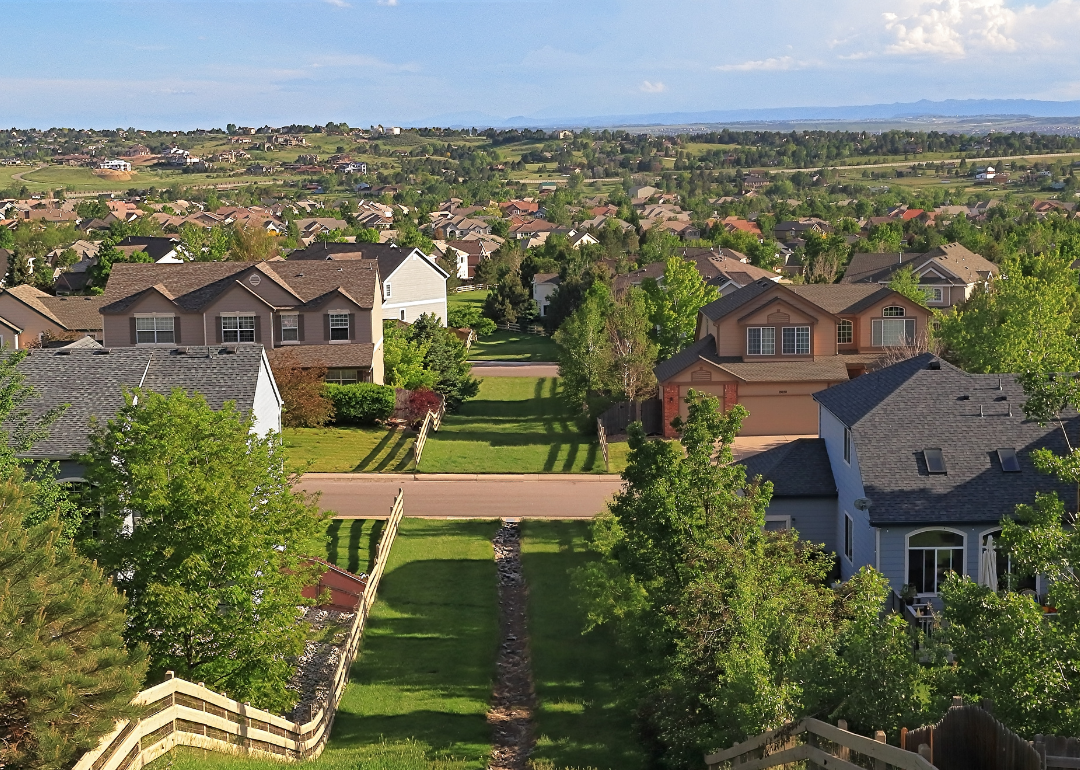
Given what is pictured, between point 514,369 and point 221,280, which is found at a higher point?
point 221,280

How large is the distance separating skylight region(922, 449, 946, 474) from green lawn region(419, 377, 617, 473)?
18860 millimetres

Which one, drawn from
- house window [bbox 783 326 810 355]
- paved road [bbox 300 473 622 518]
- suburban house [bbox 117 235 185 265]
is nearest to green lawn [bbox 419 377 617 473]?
paved road [bbox 300 473 622 518]

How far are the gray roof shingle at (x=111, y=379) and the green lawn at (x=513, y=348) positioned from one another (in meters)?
48.8

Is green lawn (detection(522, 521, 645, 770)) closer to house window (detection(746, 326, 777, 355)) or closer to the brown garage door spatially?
the brown garage door

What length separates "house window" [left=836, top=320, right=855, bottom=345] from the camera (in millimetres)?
57125

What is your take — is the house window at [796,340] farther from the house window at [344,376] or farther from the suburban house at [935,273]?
the suburban house at [935,273]

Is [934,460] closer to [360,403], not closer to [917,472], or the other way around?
[917,472]

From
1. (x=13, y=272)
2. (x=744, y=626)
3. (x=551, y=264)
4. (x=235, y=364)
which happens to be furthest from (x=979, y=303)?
(x=13, y=272)

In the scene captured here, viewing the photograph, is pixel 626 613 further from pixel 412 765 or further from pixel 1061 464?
pixel 1061 464

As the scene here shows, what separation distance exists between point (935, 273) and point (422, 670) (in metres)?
67.1

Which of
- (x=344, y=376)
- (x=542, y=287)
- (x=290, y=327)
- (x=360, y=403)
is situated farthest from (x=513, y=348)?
(x=360, y=403)

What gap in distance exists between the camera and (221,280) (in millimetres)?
59062

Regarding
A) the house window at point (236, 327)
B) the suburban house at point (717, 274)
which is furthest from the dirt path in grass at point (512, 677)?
the suburban house at point (717, 274)

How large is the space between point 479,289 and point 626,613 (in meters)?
113
